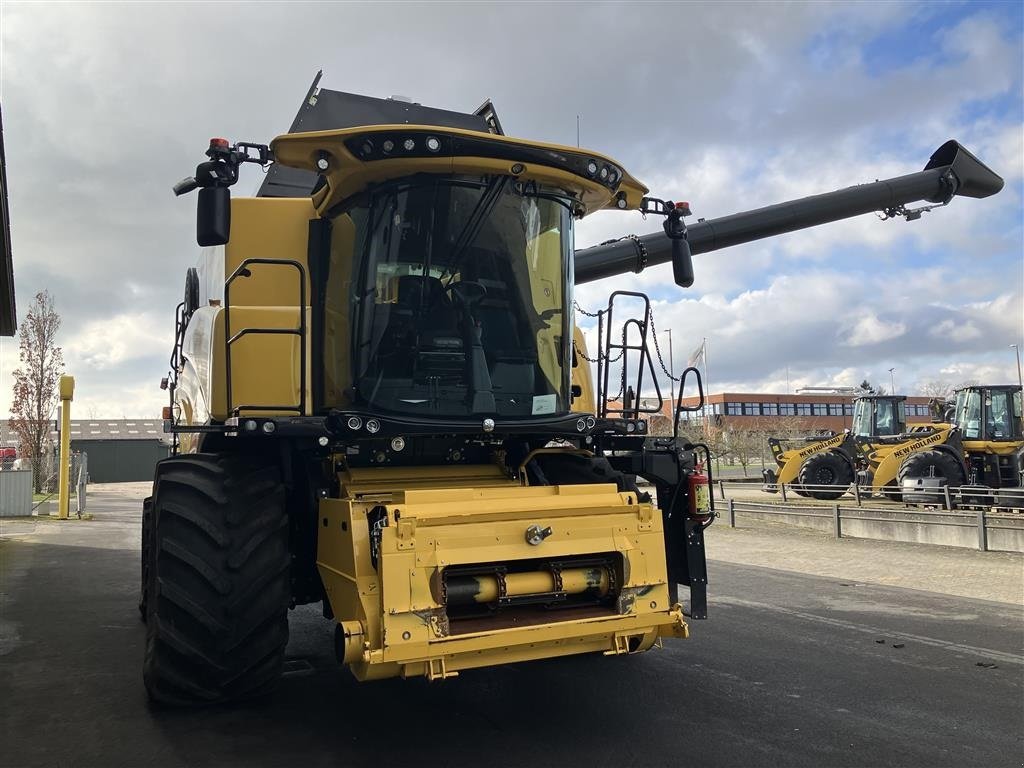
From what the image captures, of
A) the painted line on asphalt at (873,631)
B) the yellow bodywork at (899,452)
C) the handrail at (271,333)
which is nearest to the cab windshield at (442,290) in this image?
the handrail at (271,333)

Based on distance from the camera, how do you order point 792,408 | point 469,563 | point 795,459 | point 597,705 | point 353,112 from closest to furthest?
1. point 469,563
2. point 597,705
3. point 353,112
4. point 795,459
5. point 792,408

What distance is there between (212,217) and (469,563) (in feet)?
7.53

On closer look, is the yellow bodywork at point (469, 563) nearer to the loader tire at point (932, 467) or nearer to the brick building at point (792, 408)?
the loader tire at point (932, 467)

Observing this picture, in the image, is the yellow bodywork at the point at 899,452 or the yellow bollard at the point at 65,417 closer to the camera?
the yellow bodywork at the point at 899,452

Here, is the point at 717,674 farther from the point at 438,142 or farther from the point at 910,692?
the point at 438,142

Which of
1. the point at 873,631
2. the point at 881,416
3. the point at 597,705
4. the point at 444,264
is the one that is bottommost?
the point at 873,631

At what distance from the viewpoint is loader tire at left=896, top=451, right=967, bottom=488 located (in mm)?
17250

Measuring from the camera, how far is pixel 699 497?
17.1ft

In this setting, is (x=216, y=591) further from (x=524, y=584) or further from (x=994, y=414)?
(x=994, y=414)

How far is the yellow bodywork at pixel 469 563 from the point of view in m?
3.79

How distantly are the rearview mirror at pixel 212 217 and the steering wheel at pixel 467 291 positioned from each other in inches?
50.1

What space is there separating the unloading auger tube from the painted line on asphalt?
16.8 feet

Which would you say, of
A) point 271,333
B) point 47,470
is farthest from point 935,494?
point 47,470

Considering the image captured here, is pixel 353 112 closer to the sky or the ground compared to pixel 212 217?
closer to the sky
